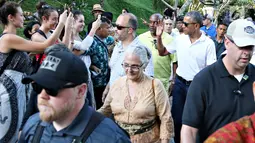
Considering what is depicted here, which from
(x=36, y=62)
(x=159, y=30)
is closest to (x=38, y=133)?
(x=36, y=62)

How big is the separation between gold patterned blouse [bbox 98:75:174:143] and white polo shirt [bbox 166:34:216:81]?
2.24m

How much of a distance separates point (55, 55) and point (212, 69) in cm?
164

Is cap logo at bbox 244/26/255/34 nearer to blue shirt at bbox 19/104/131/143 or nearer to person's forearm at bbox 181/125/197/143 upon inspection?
person's forearm at bbox 181/125/197/143

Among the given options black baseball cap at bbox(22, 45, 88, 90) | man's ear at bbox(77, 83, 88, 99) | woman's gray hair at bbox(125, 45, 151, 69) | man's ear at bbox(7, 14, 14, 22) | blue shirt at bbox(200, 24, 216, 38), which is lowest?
blue shirt at bbox(200, 24, 216, 38)

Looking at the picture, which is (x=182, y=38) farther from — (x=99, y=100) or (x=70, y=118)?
(x=70, y=118)

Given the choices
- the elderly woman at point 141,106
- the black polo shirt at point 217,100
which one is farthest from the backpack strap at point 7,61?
the black polo shirt at point 217,100

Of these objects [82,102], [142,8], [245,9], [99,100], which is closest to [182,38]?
[99,100]

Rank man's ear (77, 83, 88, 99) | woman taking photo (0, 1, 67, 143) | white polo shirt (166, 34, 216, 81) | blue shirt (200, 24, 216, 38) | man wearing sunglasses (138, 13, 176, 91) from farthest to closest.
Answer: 1. blue shirt (200, 24, 216, 38)
2. man wearing sunglasses (138, 13, 176, 91)
3. white polo shirt (166, 34, 216, 81)
4. woman taking photo (0, 1, 67, 143)
5. man's ear (77, 83, 88, 99)

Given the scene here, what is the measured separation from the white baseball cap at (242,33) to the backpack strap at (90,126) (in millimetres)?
1468

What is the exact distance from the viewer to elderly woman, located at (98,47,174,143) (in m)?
4.43

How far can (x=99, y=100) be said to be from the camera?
6.75m

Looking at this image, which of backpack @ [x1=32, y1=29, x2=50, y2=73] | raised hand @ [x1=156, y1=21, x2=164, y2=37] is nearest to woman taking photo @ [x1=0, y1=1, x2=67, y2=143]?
backpack @ [x1=32, y1=29, x2=50, y2=73]

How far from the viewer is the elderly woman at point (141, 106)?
4434 millimetres

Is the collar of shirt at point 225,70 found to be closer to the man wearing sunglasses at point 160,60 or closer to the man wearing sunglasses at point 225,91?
the man wearing sunglasses at point 225,91
